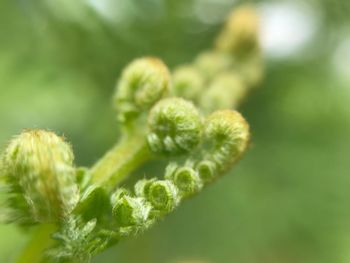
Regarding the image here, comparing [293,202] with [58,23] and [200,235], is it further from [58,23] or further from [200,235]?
[58,23]

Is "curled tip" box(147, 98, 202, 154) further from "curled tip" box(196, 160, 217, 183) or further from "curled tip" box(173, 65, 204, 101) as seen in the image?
"curled tip" box(173, 65, 204, 101)

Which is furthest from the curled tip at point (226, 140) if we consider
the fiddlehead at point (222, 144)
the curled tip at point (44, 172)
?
the curled tip at point (44, 172)

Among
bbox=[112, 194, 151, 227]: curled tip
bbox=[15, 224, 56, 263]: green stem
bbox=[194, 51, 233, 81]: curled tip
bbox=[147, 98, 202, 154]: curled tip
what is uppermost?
bbox=[194, 51, 233, 81]: curled tip

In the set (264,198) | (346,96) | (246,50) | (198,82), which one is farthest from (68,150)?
(346,96)

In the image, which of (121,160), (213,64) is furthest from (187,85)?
(121,160)

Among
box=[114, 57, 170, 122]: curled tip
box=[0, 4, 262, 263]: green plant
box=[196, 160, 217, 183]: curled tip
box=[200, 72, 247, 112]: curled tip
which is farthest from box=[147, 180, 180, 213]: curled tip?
box=[200, 72, 247, 112]: curled tip

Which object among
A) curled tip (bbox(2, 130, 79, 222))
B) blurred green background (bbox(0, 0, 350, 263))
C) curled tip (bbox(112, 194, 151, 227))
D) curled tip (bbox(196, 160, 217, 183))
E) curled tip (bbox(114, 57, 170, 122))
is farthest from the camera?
blurred green background (bbox(0, 0, 350, 263))

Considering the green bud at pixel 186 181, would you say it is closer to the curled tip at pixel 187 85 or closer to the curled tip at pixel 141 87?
the curled tip at pixel 141 87

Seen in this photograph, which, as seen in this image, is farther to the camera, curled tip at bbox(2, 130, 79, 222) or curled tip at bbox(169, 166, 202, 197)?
curled tip at bbox(169, 166, 202, 197)

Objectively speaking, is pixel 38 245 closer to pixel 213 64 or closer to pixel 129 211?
pixel 129 211
